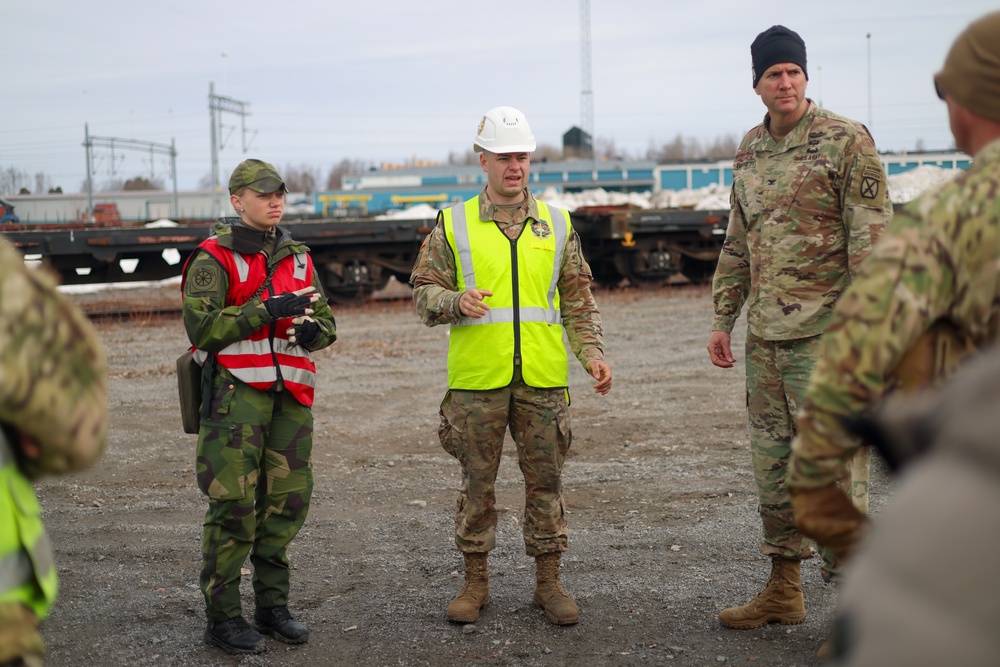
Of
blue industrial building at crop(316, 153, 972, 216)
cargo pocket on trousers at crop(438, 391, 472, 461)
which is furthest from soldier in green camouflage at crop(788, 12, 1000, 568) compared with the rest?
blue industrial building at crop(316, 153, 972, 216)

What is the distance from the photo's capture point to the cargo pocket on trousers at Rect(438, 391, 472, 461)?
4.50m

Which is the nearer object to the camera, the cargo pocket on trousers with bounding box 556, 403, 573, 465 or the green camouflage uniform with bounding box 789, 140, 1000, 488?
the green camouflage uniform with bounding box 789, 140, 1000, 488

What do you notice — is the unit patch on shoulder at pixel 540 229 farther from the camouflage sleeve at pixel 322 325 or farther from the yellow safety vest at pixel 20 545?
the yellow safety vest at pixel 20 545

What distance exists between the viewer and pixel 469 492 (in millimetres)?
4543

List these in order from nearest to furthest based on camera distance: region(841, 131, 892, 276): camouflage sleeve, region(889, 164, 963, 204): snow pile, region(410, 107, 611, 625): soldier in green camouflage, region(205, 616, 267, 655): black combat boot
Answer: region(841, 131, 892, 276): camouflage sleeve → region(205, 616, 267, 655): black combat boot → region(410, 107, 611, 625): soldier in green camouflage → region(889, 164, 963, 204): snow pile

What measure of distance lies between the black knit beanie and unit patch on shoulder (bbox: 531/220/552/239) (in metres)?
1.09

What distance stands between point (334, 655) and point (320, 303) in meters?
1.49

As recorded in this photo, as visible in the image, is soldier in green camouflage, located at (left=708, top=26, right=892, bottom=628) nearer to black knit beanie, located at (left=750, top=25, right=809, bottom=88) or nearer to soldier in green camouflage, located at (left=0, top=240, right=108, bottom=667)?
black knit beanie, located at (left=750, top=25, right=809, bottom=88)

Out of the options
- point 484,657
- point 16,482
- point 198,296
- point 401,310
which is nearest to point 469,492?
point 484,657

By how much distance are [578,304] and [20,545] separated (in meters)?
3.12

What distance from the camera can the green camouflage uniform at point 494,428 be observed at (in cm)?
447

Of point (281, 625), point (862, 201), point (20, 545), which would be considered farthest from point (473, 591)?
point (20, 545)

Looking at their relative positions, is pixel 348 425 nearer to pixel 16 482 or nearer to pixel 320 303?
pixel 320 303

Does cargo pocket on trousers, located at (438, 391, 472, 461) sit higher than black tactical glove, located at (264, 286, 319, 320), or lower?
lower
